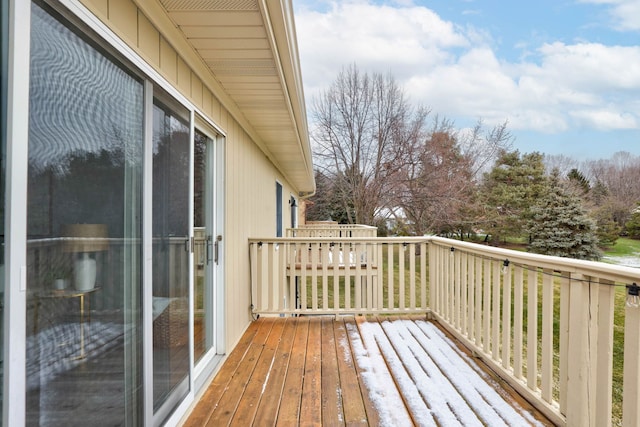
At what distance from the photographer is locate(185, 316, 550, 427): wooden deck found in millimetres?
1917

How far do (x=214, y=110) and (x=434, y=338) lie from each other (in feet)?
9.20

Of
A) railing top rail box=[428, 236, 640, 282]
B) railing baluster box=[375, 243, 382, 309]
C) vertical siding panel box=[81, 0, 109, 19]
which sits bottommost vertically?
railing baluster box=[375, 243, 382, 309]

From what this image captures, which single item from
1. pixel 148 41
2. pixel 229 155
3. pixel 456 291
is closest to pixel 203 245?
pixel 229 155

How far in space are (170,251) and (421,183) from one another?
1370cm

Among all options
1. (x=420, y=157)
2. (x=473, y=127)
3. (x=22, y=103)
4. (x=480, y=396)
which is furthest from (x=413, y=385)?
(x=473, y=127)

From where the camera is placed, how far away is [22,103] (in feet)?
2.97

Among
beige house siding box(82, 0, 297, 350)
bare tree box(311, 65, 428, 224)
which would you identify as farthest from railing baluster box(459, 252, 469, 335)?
bare tree box(311, 65, 428, 224)

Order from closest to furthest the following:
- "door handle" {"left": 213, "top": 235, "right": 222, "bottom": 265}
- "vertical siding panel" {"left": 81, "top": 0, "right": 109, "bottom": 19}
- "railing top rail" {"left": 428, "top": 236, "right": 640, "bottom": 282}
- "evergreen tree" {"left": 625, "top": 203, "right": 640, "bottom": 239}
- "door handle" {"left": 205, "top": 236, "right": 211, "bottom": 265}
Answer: "vertical siding panel" {"left": 81, "top": 0, "right": 109, "bottom": 19}, "railing top rail" {"left": 428, "top": 236, "right": 640, "bottom": 282}, "door handle" {"left": 205, "top": 236, "right": 211, "bottom": 265}, "door handle" {"left": 213, "top": 235, "right": 222, "bottom": 265}, "evergreen tree" {"left": 625, "top": 203, "right": 640, "bottom": 239}

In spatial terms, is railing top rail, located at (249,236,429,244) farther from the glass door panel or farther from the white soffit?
the white soffit

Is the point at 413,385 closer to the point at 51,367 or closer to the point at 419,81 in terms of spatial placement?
the point at 51,367

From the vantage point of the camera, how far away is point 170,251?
181cm

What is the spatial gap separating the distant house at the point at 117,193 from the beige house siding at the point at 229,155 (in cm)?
2

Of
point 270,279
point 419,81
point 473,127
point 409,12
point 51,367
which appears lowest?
point 270,279

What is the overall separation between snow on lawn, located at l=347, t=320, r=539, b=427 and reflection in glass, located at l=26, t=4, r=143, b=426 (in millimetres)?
1457
